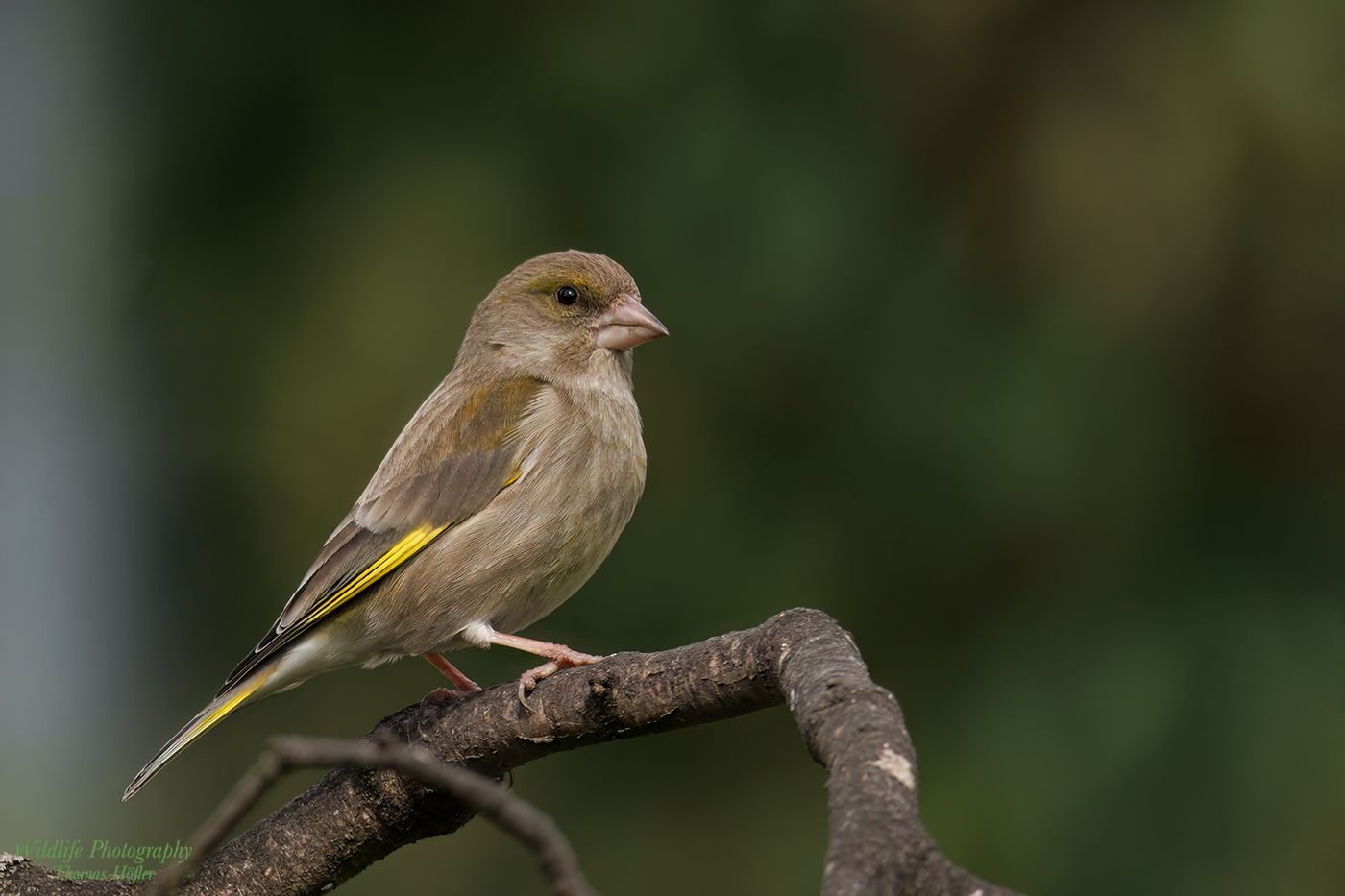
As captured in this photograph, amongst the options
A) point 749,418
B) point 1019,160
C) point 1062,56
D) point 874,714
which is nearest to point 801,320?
point 749,418

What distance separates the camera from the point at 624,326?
12.3 feet

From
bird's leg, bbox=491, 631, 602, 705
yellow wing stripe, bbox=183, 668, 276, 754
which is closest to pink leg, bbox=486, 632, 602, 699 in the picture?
bird's leg, bbox=491, 631, 602, 705

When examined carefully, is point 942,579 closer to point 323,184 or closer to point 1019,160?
point 1019,160

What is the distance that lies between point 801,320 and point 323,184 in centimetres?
243

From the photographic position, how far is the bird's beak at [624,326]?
146 inches

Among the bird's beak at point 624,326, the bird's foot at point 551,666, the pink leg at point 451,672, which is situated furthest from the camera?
the bird's beak at point 624,326

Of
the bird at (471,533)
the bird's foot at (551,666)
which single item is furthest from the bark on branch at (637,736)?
the bird at (471,533)

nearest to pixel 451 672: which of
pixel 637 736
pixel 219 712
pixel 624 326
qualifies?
pixel 219 712

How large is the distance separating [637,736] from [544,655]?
72 cm

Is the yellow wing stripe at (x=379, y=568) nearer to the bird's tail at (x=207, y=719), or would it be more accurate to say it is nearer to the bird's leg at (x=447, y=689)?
the bird's tail at (x=207, y=719)

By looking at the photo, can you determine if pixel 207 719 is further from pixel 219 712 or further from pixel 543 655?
pixel 543 655

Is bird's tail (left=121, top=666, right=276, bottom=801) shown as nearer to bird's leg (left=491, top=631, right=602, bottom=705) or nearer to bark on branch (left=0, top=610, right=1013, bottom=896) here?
bark on branch (left=0, top=610, right=1013, bottom=896)

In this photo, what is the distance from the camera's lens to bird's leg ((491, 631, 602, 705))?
253 cm

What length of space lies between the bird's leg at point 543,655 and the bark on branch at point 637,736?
0.05 meters
